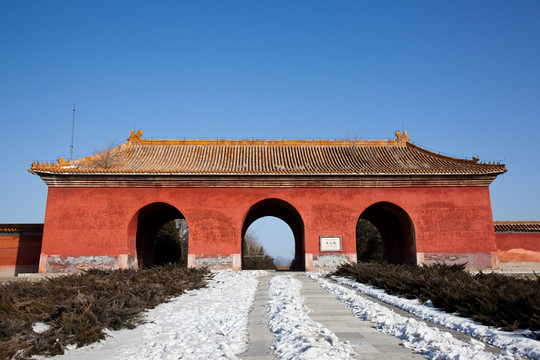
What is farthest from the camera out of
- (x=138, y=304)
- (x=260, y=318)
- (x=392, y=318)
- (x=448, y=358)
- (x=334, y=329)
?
(x=138, y=304)

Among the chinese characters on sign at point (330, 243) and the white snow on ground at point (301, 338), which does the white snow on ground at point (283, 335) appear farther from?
the chinese characters on sign at point (330, 243)

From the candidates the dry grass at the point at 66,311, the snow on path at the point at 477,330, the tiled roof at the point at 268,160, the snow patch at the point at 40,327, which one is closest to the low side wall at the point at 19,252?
the tiled roof at the point at 268,160

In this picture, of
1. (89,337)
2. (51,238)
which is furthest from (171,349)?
(51,238)

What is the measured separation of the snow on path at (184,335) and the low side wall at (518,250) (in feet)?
42.2

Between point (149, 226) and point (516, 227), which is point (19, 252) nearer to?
point (149, 226)

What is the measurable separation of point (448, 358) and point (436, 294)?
310 centimetres

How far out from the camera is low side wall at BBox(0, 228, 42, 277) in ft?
51.4

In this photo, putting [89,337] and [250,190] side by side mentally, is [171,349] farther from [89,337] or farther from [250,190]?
[250,190]

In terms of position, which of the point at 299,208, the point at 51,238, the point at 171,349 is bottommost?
the point at 171,349

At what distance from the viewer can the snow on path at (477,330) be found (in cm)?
367

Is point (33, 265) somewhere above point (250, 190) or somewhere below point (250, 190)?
below

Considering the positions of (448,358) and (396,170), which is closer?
(448,358)

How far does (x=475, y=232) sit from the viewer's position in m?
15.3

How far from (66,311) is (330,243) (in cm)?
1117
